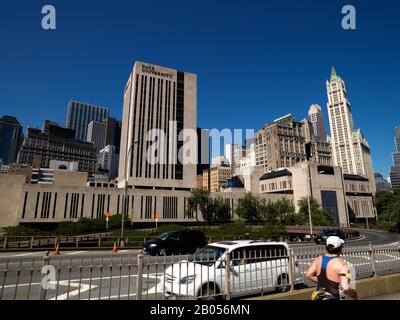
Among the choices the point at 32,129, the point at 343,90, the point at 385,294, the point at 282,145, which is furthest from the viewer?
the point at 343,90

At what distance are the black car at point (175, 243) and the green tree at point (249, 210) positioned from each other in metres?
55.2

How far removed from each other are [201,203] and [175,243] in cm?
5362

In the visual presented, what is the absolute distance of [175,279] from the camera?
22.5ft

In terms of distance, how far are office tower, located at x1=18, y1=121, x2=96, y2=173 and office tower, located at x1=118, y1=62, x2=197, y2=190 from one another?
92.0 meters

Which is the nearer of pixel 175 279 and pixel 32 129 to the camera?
pixel 175 279

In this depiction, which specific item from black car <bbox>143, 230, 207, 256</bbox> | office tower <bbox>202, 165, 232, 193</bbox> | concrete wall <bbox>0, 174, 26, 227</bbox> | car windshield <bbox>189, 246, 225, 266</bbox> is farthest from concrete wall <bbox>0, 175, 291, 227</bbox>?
office tower <bbox>202, 165, 232, 193</bbox>

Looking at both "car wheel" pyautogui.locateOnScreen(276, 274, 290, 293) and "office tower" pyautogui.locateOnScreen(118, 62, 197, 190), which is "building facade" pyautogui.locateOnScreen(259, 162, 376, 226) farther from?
"car wheel" pyautogui.locateOnScreen(276, 274, 290, 293)

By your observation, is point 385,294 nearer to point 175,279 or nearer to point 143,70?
point 175,279

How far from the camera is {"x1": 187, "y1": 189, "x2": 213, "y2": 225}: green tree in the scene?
71.1m

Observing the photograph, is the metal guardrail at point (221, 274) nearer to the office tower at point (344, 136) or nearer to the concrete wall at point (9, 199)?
the concrete wall at point (9, 199)

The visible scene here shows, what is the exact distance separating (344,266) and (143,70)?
339 ft

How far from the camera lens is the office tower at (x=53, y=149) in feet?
534

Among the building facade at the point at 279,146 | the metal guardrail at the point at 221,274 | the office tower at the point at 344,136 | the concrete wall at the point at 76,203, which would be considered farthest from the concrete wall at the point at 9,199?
the office tower at the point at 344,136
